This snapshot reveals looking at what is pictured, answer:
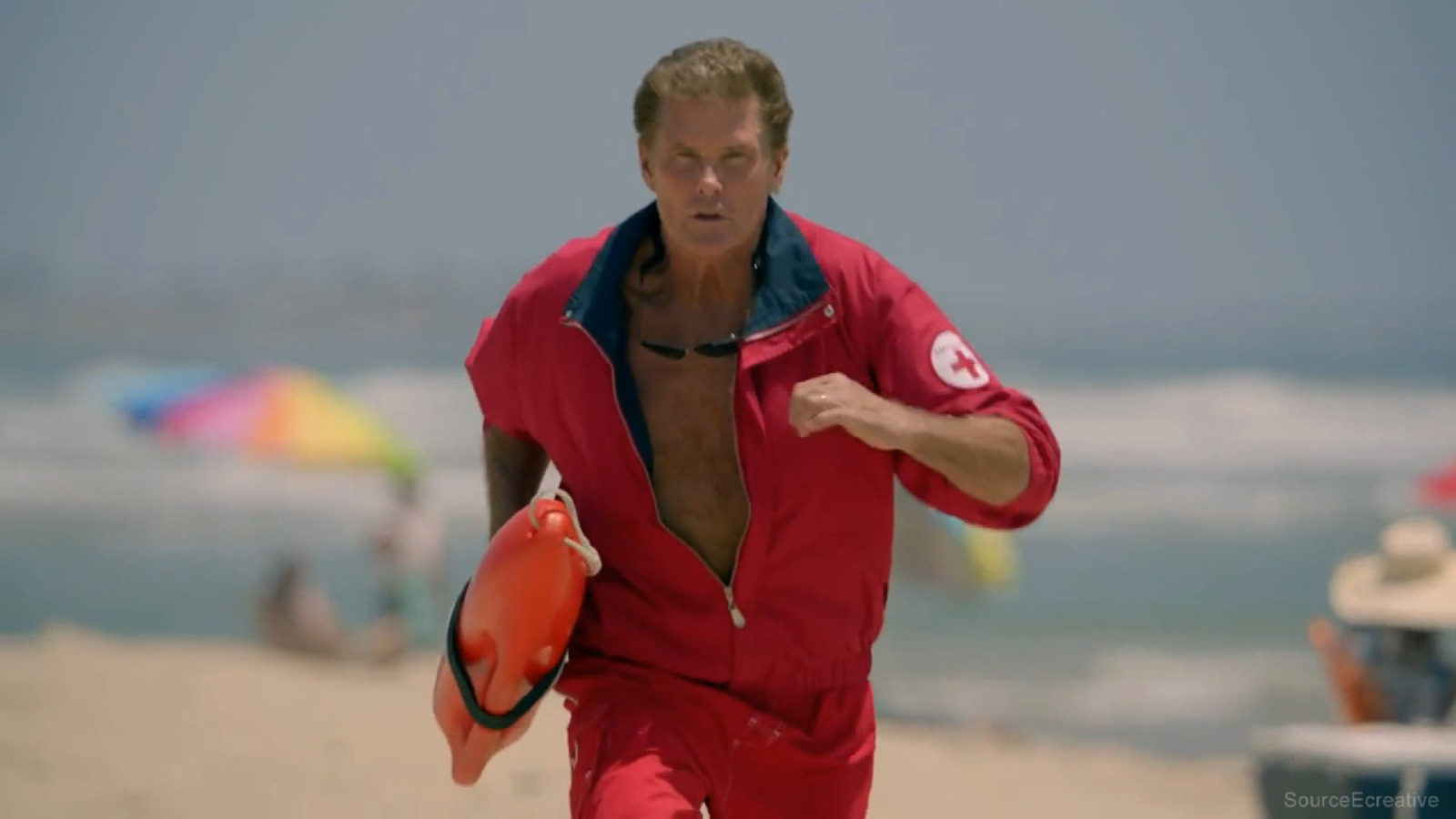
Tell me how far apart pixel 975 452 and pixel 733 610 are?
46 centimetres

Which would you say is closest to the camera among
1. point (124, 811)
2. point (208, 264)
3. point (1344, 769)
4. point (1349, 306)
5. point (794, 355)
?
point (794, 355)

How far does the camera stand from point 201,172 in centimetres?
1543

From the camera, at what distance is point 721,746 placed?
3.16 metres

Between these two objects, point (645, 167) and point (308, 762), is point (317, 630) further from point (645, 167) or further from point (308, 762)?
point (645, 167)

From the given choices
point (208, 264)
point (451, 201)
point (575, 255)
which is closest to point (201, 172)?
point (208, 264)

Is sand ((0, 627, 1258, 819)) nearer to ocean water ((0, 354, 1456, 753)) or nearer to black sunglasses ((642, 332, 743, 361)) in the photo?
black sunglasses ((642, 332, 743, 361))

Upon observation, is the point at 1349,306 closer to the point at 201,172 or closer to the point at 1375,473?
the point at 1375,473

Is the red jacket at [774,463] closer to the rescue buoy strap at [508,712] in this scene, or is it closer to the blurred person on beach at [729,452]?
the blurred person on beach at [729,452]

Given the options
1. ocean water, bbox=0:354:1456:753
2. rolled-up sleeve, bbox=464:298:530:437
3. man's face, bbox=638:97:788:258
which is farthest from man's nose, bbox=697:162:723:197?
ocean water, bbox=0:354:1456:753

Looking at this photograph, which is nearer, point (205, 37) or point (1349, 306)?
point (205, 37)

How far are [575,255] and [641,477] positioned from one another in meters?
0.39

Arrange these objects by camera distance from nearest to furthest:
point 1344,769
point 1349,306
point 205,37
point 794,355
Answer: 1. point 794,355
2. point 1344,769
3. point 205,37
4. point 1349,306

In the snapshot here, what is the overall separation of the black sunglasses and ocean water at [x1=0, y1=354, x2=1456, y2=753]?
8063 millimetres

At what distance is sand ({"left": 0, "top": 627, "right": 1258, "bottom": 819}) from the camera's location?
6.16 meters
